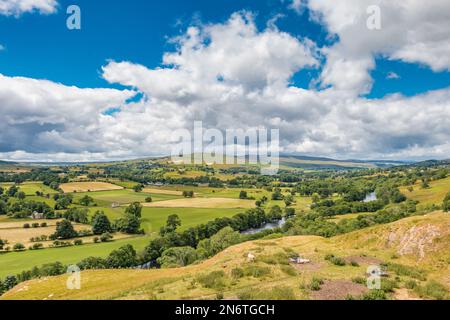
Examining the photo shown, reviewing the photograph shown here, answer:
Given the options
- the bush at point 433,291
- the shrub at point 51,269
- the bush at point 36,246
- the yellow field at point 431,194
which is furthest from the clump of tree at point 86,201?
the bush at point 433,291

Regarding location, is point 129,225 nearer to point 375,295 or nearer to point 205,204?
point 205,204

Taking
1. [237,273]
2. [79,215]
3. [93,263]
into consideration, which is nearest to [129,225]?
[79,215]

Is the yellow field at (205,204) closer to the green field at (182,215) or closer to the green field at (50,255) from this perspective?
the green field at (182,215)

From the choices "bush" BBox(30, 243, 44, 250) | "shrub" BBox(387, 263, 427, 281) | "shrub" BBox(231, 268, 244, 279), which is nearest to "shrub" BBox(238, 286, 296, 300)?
"shrub" BBox(231, 268, 244, 279)

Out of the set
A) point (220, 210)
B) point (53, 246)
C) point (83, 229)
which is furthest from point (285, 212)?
point (53, 246)

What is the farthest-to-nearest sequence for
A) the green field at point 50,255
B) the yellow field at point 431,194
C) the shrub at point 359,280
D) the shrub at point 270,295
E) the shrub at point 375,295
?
the yellow field at point 431,194 → the green field at point 50,255 → the shrub at point 359,280 → the shrub at point 375,295 → the shrub at point 270,295

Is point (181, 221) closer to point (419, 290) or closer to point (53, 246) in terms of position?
point (53, 246)
